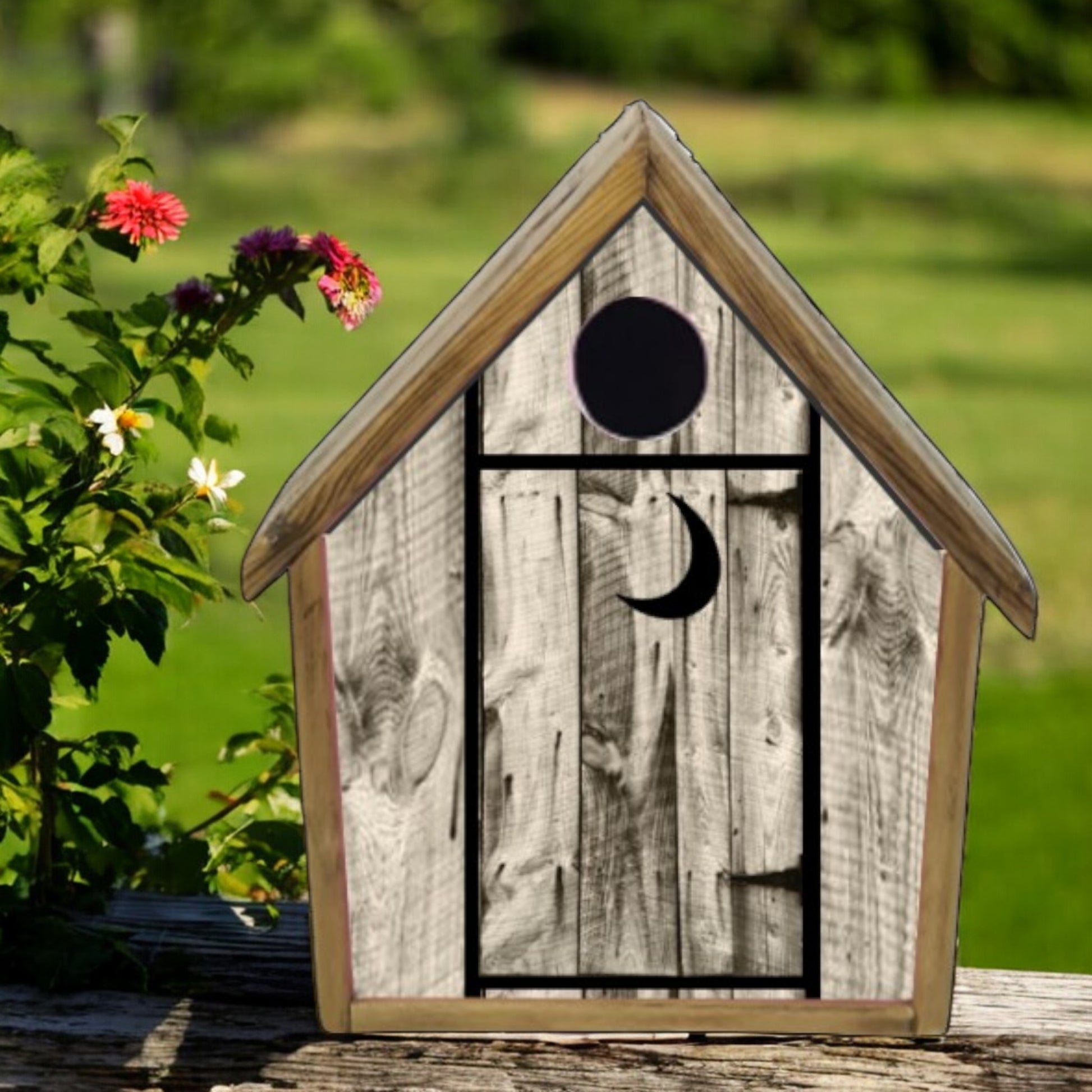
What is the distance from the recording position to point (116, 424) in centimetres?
255

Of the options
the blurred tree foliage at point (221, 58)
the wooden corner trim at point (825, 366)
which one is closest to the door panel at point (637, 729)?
the wooden corner trim at point (825, 366)

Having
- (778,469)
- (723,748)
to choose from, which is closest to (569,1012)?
(723,748)

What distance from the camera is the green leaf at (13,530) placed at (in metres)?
2.49

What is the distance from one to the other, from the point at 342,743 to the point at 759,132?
101 feet

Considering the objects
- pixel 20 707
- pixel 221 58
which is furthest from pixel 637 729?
pixel 221 58

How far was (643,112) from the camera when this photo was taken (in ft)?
7.18

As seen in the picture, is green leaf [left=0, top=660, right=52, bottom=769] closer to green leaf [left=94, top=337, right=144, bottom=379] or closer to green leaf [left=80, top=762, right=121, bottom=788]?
green leaf [left=80, top=762, right=121, bottom=788]

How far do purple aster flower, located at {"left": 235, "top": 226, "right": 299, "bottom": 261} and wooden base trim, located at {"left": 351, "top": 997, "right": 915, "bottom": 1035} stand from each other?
0.99 m

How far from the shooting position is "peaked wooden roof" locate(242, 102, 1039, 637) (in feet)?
7.14

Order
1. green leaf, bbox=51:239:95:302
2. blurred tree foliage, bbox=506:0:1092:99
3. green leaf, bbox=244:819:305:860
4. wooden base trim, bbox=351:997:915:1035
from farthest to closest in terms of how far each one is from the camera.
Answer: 1. blurred tree foliage, bbox=506:0:1092:99
2. green leaf, bbox=244:819:305:860
3. green leaf, bbox=51:239:95:302
4. wooden base trim, bbox=351:997:915:1035

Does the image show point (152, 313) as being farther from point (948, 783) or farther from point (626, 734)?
point (948, 783)

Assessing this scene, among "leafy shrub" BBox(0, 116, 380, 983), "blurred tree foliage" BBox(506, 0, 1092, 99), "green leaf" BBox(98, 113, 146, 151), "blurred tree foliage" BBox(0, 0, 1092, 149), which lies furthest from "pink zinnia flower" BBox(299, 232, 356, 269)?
"blurred tree foliage" BBox(506, 0, 1092, 99)

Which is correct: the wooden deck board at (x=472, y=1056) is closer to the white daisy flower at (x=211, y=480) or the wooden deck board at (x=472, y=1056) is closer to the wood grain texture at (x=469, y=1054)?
the wood grain texture at (x=469, y=1054)

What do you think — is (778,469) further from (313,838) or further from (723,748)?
(313,838)
